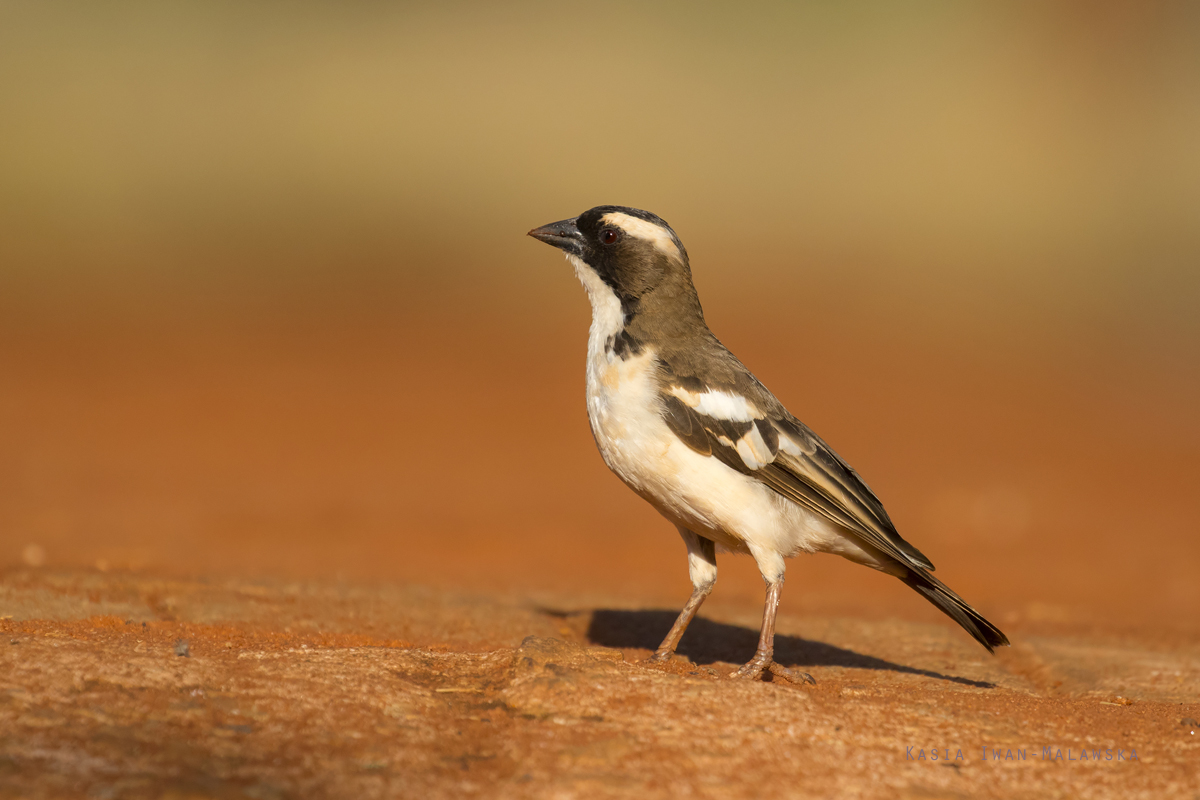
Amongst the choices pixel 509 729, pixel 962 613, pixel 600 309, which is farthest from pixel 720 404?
pixel 509 729

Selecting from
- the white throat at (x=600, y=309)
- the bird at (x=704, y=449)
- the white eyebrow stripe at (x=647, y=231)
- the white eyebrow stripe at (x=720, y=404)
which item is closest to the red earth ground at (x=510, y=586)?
the bird at (x=704, y=449)

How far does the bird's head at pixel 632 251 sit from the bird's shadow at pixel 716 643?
2.10 m

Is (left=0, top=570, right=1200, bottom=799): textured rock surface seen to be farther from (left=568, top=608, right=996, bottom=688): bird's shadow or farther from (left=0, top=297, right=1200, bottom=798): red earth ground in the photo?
(left=568, top=608, right=996, bottom=688): bird's shadow

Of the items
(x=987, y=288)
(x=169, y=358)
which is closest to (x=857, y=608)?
(x=169, y=358)

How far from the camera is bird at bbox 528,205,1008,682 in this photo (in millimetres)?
5156

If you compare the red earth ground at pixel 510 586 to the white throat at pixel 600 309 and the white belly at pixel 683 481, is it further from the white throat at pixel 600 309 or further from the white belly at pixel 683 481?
the white throat at pixel 600 309

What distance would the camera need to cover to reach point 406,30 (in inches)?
1439

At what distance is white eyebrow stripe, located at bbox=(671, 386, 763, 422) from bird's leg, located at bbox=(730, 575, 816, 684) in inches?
31.4

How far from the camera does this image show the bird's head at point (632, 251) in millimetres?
5738

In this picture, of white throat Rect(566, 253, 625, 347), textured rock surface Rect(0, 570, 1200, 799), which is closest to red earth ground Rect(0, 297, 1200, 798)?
textured rock surface Rect(0, 570, 1200, 799)

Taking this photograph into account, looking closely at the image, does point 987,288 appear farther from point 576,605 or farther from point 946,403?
point 576,605

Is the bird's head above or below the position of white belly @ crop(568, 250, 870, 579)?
above

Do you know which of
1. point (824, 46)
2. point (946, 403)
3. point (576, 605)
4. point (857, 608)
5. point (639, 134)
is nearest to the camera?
point (576, 605)

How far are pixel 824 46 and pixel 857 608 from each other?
3093 centimetres
